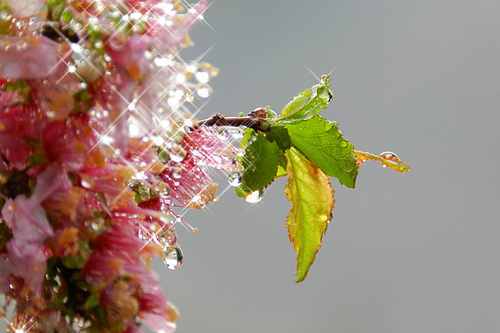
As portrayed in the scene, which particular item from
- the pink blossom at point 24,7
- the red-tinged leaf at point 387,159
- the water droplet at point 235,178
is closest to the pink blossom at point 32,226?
the pink blossom at point 24,7

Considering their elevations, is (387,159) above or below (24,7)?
above

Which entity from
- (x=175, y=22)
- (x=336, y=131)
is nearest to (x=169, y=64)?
(x=175, y=22)

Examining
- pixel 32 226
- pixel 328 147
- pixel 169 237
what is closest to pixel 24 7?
pixel 32 226

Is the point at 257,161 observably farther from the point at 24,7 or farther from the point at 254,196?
the point at 24,7

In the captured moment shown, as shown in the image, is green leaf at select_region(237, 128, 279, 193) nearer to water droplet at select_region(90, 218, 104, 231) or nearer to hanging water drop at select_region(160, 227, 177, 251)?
hanging water drop at select_region(160, 227, 177, 251)

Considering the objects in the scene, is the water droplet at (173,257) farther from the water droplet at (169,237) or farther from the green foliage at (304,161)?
the green foliage at (304,161)
